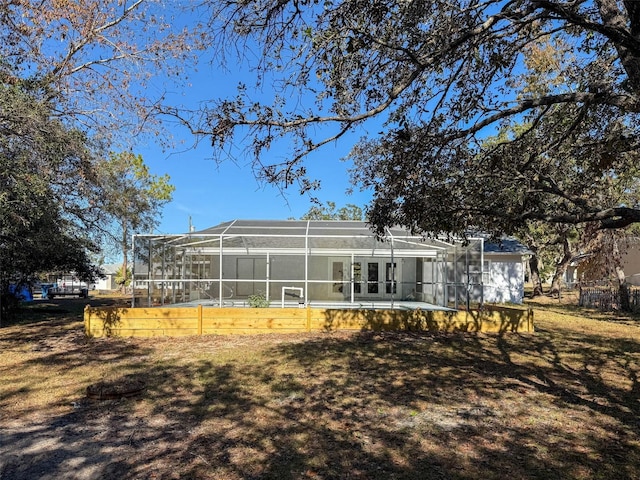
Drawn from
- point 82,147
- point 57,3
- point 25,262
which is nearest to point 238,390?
point 82,147

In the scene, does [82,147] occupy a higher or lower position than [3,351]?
higher

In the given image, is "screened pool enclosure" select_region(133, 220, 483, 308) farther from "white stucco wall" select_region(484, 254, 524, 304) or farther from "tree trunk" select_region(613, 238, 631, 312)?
"tree trunk" select_region(613, 238, 631, 312)

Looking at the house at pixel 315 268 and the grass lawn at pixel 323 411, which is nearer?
the grass lawn at pixel 323 411

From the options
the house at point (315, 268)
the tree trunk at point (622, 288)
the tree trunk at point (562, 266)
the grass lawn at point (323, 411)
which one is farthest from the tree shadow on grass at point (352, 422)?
the tree trunk at point (562, 266)

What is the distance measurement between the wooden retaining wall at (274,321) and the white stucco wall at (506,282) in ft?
34.8

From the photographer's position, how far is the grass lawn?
4055 mm

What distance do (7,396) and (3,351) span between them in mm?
4276

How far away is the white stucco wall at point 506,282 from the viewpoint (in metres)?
23.0

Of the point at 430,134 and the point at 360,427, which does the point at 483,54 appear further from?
the point at 360,427

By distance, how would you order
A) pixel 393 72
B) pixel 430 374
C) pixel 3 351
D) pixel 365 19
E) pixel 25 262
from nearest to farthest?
pixel 365 19
pixel 393 72
pixel 430 374
pixel 3 351
pixel 25 262

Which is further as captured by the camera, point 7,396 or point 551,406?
point 7,396

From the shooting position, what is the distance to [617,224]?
4371 millimetres

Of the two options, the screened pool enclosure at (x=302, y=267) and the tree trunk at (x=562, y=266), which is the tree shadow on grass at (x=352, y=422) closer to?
the screened pool enclosure at (x=302, y=267)

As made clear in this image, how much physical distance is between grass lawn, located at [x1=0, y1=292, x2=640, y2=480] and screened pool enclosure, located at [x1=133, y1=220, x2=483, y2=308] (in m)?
6.01
